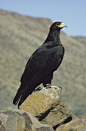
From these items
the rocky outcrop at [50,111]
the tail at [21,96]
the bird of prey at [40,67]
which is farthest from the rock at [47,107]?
the bird of prey at [40,67]

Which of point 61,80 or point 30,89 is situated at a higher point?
point 30,89

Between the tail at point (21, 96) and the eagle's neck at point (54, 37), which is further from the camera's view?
the eagle's neck at point (54, 37)

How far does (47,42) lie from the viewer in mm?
8422

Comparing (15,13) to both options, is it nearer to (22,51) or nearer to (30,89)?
(22,51)

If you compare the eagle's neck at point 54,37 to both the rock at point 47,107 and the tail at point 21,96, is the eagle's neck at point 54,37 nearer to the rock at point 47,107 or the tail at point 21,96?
the rock at point 47,107

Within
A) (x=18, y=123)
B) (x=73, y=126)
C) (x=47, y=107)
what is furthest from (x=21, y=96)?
(x=73, y=126)

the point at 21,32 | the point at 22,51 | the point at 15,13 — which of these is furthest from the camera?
the point at 15,13

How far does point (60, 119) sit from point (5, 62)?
44.5 metres

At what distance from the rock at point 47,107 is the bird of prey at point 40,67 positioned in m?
0.31

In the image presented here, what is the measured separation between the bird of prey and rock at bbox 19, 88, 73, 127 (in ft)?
1.02

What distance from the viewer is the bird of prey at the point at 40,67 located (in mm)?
7842

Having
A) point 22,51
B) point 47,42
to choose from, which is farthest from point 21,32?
point 47,42

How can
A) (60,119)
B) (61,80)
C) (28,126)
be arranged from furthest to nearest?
(61,80) → (60,119) → (28,126)

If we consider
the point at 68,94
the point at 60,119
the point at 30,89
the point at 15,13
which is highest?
the point at 15,13
